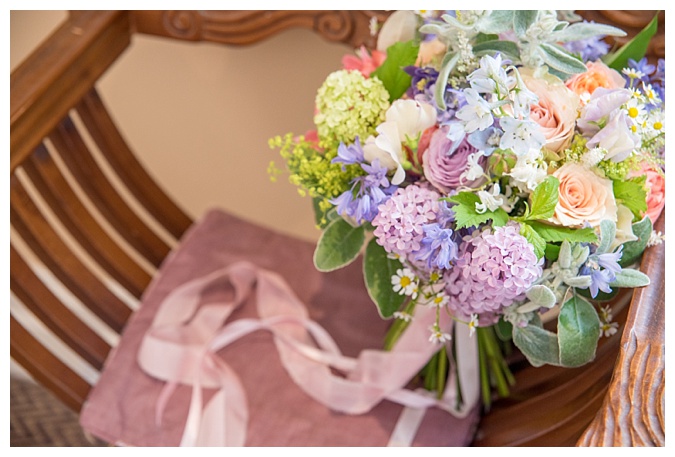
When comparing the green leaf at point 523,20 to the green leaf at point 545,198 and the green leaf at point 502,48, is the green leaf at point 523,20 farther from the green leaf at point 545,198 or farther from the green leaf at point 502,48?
the green leaf at point 545,198

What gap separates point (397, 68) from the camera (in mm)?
799

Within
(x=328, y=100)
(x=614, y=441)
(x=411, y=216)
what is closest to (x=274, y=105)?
(x=328, y=100)

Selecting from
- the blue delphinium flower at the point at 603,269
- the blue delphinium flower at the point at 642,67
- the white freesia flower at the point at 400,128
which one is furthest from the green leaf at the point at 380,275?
the blue delphinium flower at the point at 642,67

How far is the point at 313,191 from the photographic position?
0.77 m

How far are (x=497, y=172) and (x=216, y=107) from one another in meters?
0.91

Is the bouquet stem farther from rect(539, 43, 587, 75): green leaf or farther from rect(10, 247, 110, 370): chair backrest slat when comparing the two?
rect(10, 247, 110, 370): chair backrest slat

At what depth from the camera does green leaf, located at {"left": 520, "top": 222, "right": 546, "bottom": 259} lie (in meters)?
0.65

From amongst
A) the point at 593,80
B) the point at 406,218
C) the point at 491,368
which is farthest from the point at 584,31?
the point at 491,368

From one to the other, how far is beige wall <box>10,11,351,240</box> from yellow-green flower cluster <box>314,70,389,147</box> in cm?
57

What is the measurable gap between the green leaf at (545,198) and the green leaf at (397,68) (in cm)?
22

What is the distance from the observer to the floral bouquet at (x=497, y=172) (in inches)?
25.7

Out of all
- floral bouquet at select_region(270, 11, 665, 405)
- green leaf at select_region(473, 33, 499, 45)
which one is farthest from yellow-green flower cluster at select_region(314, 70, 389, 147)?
green leaf at select_region(473, 33, 499, 45)
